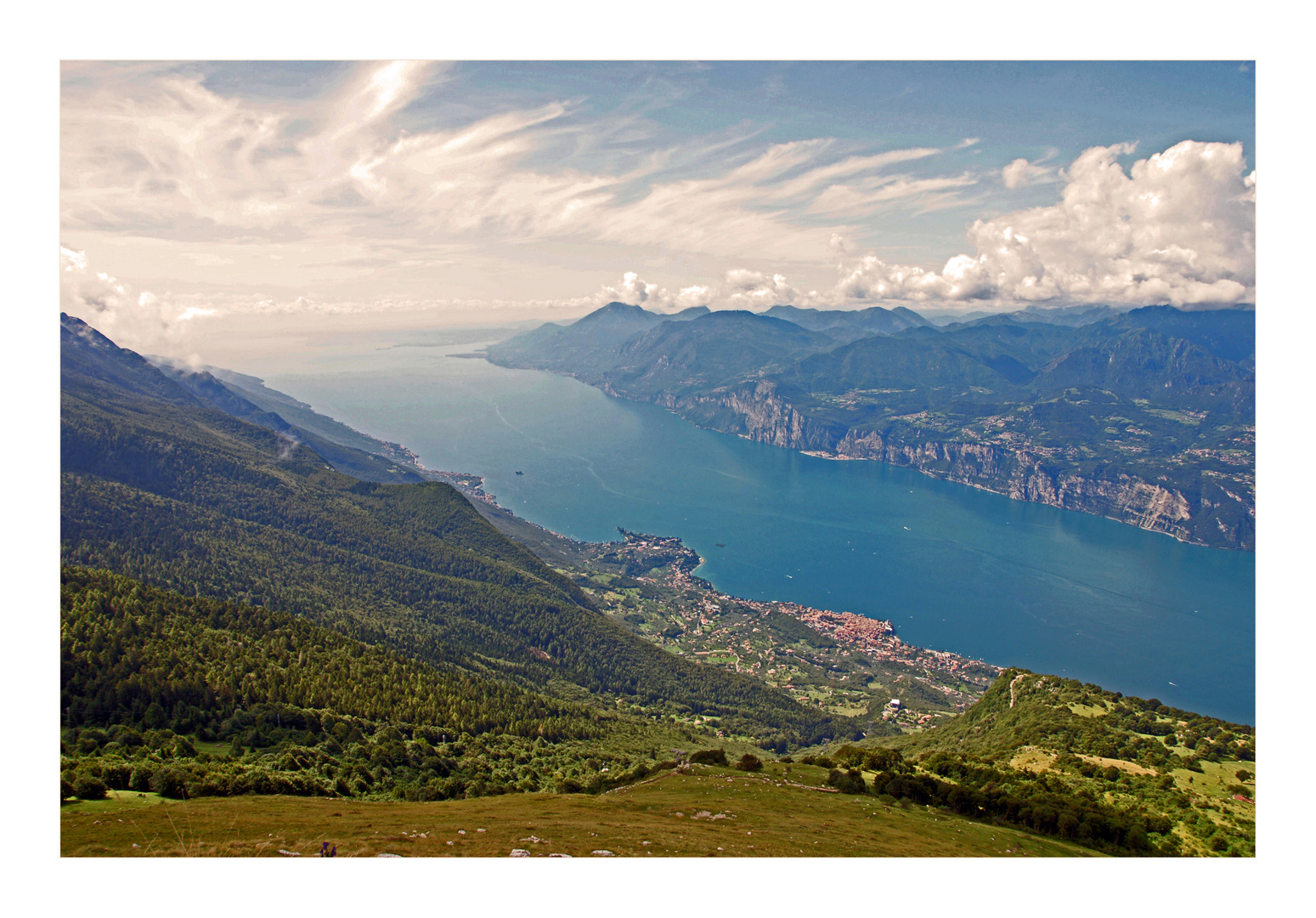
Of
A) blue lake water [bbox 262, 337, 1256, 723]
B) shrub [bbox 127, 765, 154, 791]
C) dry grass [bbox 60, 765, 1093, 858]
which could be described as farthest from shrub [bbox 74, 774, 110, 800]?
blue lake water [bbox 262, 337, 1256, 723]

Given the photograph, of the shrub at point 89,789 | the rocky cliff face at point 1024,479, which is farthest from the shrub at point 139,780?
the rocky cliff face at point 1024,479

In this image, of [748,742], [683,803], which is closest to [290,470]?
[748,742]

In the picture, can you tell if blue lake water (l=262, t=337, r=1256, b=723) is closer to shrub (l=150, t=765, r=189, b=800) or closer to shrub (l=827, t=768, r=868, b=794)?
shrub (l=827, t=768, r=868, b=794)

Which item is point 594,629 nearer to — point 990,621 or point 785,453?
point 990,621

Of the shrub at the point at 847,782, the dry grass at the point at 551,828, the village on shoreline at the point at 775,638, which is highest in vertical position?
the dry grass at the point at 551,828

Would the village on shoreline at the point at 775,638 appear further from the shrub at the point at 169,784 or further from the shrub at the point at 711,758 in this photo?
the shrub at the point at 169,784

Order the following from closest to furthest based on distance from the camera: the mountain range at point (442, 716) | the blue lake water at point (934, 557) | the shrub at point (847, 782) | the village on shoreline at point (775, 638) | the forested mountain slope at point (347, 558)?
the mountain range at point (442, 716) → the shrub at point (847, 782) → the forested mountain slope at point (347, 558) → the village on shoreline at point (775, 638) → the blue lake water at point (934, 557)

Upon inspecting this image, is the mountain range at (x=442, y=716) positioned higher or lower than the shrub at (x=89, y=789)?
lower

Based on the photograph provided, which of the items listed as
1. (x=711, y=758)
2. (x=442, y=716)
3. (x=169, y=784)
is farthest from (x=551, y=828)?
(x=442, y=716)

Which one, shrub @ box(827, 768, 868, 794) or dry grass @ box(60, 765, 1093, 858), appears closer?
dry grass @ box(60, 765, 1093, 858)
